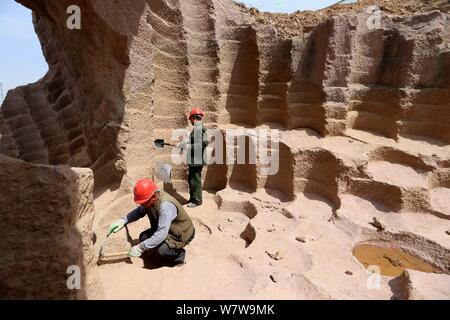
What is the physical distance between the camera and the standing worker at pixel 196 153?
195 inches

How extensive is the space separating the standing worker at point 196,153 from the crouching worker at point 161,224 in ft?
5.06

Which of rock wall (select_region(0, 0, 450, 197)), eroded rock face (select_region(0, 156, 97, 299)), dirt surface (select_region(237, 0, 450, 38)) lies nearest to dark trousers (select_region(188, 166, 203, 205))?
rock wall (select_region(0, 0, 450, 197))

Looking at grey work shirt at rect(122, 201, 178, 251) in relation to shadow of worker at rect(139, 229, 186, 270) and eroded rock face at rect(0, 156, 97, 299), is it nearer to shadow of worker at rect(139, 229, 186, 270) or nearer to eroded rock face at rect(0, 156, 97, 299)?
shadow of worker at rect(139, 229, 186, 270)

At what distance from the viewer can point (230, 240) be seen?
4039 mm

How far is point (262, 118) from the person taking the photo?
6.06m

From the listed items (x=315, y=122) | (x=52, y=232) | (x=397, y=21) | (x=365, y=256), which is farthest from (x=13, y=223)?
(x=397, y=21)

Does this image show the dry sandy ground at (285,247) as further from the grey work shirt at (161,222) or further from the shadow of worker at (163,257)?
the grey work shirt at (161,222)

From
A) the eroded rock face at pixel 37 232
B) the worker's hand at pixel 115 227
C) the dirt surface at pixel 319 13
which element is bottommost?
the worker's hand at pixel 115 227

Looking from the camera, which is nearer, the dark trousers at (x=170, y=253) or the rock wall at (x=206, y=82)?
the dark trousers at (x=170, y=253)

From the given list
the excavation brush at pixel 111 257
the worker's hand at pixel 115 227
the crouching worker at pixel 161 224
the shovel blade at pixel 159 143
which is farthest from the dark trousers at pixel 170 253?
the shovel blade at pixel 159 143

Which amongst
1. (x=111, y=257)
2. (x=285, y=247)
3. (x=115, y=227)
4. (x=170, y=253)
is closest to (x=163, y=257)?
(x=170, y=253)

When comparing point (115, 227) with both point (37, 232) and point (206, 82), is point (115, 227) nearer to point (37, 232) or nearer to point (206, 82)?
point (37, 232)
